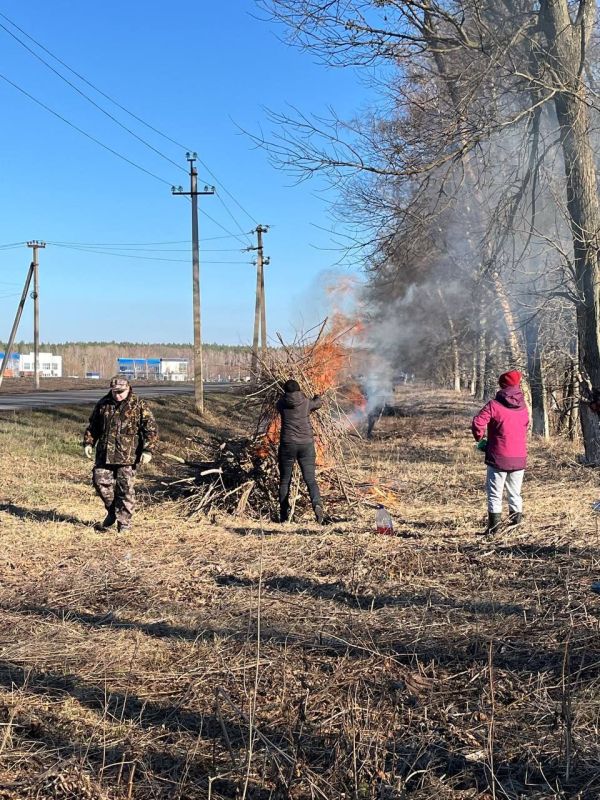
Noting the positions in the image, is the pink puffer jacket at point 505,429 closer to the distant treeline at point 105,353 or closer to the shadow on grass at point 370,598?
the shadow on grass at point 370,598

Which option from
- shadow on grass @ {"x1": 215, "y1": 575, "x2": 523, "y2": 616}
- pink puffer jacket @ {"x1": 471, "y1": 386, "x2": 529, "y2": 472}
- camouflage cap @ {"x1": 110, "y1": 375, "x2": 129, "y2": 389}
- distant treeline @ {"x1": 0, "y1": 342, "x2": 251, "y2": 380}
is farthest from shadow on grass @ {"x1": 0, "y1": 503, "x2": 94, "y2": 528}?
distant treeline @ {"x1": 0, "y1": 342, "x2": 251, "y2": 380}

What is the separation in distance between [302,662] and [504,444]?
414cm

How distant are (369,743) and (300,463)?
6037 mm

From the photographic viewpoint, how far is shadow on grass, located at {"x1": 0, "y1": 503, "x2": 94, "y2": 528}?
29.3 ft

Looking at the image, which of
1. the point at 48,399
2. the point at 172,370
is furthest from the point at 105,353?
the point at 48,399

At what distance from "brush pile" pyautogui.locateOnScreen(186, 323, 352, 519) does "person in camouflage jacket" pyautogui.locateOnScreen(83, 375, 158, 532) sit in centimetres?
137

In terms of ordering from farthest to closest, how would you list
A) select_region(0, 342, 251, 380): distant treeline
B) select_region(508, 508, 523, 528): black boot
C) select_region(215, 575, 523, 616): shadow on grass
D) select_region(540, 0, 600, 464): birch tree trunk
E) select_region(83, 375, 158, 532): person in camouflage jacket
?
select_region(0, 342, 251, 380): distant treeline, select_region(540, 0, 600, 464): birch tree trunk, select_region(83, 375, 158, 532): person in camouflage jacket, select_region(508, 508, 523, 528): black boot, select_region(215, 575, 523, 616): shadow on grass

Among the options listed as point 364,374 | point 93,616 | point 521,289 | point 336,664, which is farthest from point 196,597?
point 364,374

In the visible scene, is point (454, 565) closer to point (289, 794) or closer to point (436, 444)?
point (289, 794)

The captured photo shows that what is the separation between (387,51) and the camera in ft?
35.8

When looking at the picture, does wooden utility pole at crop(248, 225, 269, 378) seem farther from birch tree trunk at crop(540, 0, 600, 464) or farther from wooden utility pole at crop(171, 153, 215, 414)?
birch tree trunk at crop(540, 0, 600, 464)

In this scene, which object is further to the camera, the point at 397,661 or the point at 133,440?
the point at 133,440

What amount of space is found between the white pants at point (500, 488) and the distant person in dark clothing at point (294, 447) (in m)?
2.29

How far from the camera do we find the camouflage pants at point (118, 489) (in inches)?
331
